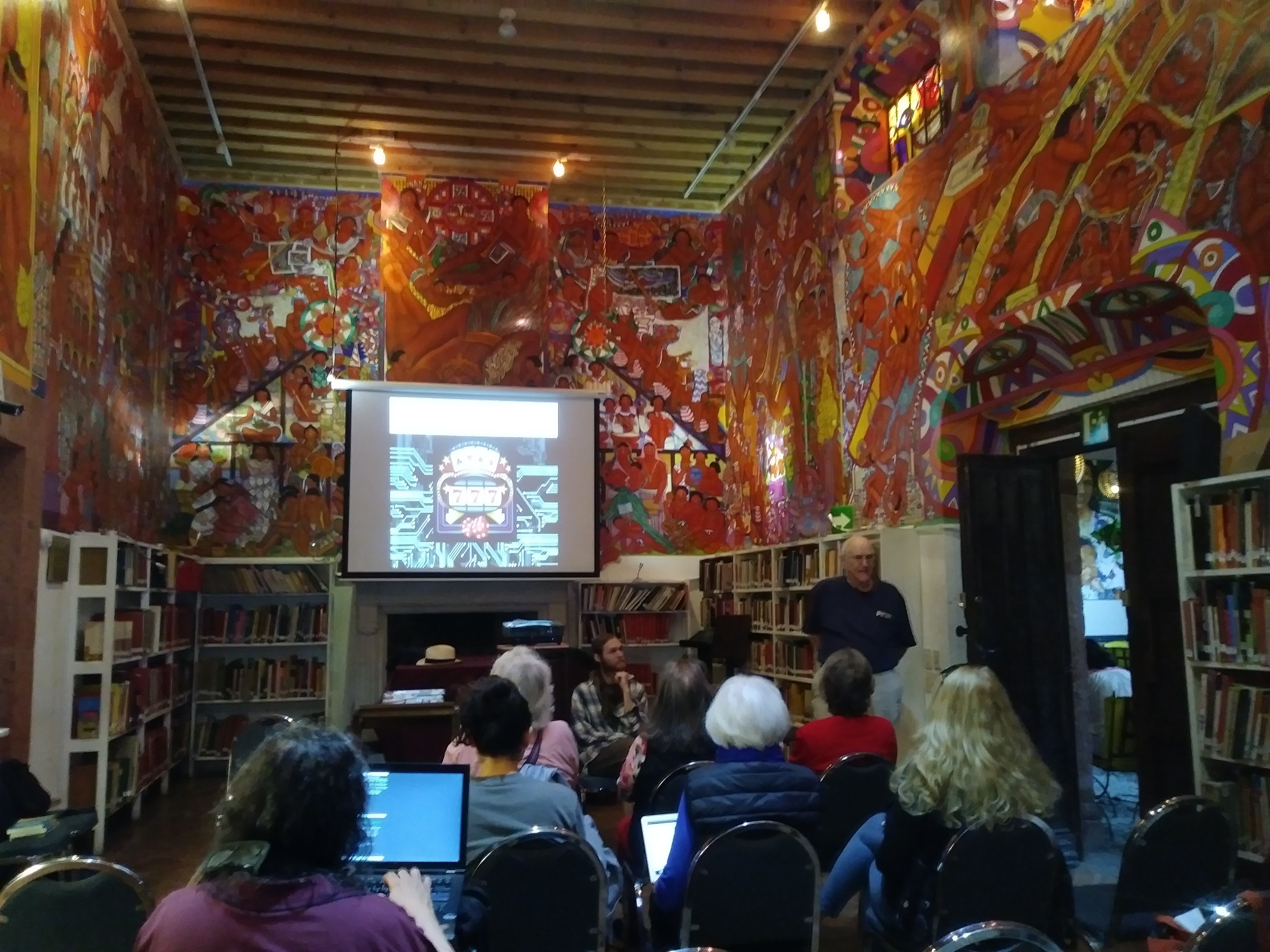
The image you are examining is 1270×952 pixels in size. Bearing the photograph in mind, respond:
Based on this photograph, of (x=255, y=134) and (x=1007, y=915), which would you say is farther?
(x=255, y=134)

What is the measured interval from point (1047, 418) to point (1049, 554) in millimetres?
776

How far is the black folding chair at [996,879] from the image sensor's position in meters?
2.39

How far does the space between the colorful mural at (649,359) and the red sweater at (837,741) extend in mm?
5742

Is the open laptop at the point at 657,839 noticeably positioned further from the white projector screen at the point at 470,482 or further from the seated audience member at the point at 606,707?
the white projector screen at the point at 470,482

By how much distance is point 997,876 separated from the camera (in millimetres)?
2432

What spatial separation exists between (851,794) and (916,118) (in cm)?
504

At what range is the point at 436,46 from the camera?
725 cm

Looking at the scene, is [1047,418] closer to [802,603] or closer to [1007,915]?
[802,603]

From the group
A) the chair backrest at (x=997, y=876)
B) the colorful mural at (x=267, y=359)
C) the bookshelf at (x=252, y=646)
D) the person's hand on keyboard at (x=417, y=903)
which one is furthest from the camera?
the colorful mural at (x=267, y=359)

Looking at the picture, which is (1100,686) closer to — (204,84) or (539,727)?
(539,727)

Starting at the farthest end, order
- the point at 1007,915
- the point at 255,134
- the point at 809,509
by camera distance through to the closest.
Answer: the point at 255,134, the point at 809,509, the point at 1007,915

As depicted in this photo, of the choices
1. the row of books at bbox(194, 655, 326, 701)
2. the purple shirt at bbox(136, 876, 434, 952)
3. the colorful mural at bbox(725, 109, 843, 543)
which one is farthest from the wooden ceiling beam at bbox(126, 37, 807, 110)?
the purple shirt at bbox(136, 876, 434, 952)

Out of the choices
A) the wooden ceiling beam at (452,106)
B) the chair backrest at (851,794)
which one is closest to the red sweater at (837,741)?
the chair backrest at (851,794)

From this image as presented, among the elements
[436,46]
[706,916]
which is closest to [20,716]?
[706,916]
